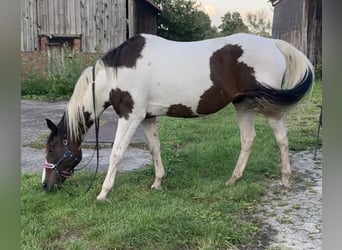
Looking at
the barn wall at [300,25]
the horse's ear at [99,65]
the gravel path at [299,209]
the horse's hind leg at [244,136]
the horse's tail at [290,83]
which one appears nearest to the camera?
the gravel path at [299,209]

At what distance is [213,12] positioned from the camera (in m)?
1.81

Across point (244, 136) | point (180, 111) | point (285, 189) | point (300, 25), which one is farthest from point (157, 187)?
point (300, 25)

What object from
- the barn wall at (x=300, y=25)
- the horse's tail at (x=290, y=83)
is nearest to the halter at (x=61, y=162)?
the horse's tail at (x=290, y=83)

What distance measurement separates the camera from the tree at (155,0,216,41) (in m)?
1.86

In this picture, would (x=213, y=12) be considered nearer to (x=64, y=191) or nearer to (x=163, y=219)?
(x=163, y=219)

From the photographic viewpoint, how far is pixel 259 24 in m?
1.88

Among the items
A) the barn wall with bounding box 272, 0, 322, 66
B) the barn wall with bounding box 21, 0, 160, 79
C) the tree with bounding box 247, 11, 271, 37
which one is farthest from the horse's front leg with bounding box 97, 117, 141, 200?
the barn wall with bounding box 272, 0, 322, 66

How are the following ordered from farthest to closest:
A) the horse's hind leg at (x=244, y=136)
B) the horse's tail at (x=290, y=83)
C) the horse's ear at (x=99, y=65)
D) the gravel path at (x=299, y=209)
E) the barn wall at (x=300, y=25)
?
1. the horse's hind leg at (x=244, y=136)
2. the horse's ear at (x=99, y=65)
3. the horse's tail at (x=290, y=83)
4. the barn wall at (x=300, y=25)
5. the gravel path at (x=299, y=209)

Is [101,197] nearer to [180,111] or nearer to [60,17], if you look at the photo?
[180,111]

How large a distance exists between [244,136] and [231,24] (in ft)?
2.08

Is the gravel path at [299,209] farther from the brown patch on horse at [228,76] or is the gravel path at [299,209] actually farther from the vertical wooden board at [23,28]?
the vertical wooden board at [23,28]

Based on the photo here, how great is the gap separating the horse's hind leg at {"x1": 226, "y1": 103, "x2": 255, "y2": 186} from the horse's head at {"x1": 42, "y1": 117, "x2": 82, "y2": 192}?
0.87 metres

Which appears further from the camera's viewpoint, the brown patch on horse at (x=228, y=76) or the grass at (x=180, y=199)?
the brown patch on horse at (x=228, y=76)

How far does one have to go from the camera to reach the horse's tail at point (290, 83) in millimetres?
1924
